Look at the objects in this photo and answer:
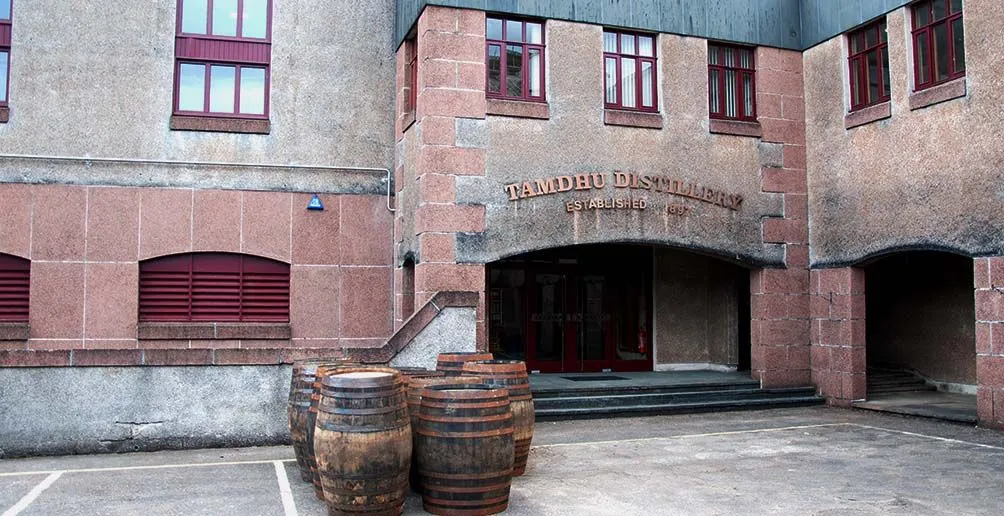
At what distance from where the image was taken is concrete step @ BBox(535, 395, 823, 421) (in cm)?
1253

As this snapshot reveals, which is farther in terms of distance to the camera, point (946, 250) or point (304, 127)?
point (304, 127)

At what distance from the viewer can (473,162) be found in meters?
12.8

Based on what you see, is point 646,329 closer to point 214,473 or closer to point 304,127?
point 304,127

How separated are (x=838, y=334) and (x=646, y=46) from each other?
5754 millimetres

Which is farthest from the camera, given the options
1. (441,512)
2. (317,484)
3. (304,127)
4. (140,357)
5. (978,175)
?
(304,127)

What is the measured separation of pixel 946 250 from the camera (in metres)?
12.2

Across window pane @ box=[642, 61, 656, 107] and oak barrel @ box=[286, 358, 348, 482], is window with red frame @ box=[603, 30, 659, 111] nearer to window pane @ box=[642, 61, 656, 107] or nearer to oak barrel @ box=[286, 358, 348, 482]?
window pane @ box=[642, 61, 656, 107]

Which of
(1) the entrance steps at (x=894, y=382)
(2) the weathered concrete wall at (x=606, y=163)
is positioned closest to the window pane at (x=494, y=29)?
(2) the weathered concrete wall at (x=606, y=163)

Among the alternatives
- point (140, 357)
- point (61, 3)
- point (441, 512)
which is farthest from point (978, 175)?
point (61, 3)

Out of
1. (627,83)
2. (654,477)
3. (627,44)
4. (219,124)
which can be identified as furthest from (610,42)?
(654,477)

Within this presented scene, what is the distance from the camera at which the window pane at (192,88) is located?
13992mm

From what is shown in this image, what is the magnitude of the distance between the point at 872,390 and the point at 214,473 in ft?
37.1

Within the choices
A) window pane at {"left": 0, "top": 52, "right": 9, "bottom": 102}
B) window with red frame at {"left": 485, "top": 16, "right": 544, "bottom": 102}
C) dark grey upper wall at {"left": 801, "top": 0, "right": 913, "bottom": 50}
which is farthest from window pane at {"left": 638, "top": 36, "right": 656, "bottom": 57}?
window pane at {"left": 0, "top": 52, "right": 9, "bottom": 102}

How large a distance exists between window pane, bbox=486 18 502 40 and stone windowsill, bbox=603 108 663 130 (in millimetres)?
2069
